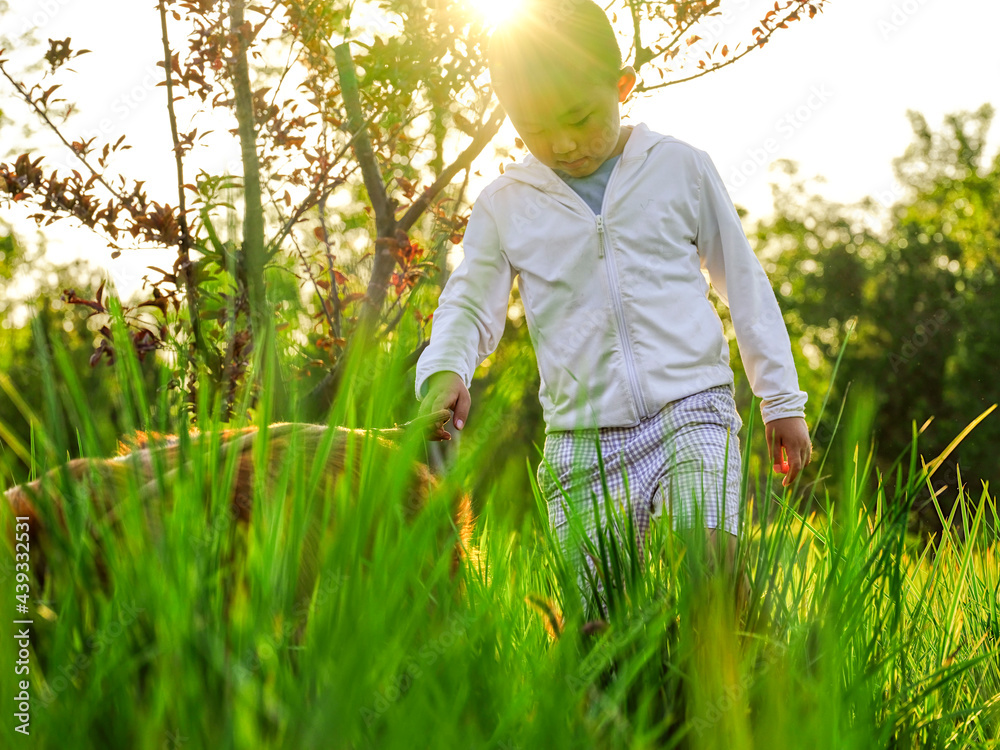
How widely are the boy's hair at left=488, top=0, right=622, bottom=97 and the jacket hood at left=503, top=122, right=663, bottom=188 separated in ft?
0.65

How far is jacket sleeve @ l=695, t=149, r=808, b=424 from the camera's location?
8.05 feet

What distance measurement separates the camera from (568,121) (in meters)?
2.45

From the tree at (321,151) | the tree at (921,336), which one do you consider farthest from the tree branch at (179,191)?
the tree at (921,336)

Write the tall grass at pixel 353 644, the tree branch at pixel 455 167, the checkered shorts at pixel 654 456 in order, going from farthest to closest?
1. the tree branch at pixel 455 167
2. the checkered shorts at pixel 654 456
3. the tall grass at pixel 353 644

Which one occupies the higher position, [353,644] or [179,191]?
[179,191]

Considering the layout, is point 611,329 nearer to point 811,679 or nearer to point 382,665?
point 811,679

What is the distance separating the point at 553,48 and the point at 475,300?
2.49 feet

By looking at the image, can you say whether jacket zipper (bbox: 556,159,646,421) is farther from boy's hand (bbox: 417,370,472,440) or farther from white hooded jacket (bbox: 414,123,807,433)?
boy's hand (bbox: 417,370,472,440)

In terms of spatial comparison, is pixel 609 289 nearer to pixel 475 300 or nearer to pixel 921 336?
pixel 475 300

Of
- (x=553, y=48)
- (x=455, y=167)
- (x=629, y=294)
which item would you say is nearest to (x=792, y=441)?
(x=629, y=294)

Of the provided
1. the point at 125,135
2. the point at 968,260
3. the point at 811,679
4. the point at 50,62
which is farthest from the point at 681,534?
the point at 968,260

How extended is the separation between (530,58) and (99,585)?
1774mm

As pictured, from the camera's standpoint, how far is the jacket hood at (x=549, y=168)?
2688 mm

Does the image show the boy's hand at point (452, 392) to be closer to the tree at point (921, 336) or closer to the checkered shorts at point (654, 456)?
the checkered shorts at point (654, 456)
